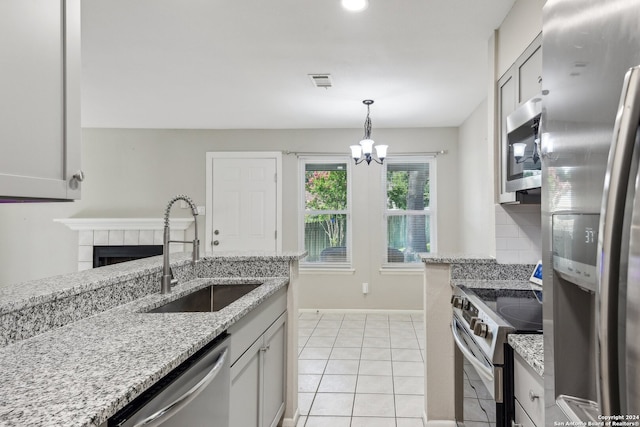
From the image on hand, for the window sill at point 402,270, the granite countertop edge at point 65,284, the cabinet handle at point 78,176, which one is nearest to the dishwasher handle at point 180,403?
the granite countertop edge at point 65,284

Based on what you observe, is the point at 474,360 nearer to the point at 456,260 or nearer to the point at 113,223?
the point at 456,260

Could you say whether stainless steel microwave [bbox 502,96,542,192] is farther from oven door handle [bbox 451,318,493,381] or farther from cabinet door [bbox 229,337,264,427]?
cabinet door [bbox 229,337,264,427]

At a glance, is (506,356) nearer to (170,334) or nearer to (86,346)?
(170,334)

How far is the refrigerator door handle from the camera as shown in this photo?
468 millimetres

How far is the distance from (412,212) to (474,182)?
1.08m

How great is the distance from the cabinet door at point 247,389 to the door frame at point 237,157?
134 inches

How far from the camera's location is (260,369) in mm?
1800

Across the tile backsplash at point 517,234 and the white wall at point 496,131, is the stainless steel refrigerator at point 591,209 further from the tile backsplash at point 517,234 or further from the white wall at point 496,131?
the tile backsplash at point 517,234

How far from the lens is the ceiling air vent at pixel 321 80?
3260 mm

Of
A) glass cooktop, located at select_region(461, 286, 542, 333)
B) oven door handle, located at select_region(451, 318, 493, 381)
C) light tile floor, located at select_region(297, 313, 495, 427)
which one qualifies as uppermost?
glass cooktop, located at select_region(461, 286, 542, 333)

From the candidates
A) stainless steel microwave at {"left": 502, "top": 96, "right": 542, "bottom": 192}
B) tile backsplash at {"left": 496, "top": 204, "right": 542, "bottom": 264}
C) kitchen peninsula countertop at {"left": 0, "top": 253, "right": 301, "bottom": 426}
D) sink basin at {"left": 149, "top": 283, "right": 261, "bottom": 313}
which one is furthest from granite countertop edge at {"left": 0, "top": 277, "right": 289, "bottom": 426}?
tile backsplash at {"left": 496, "top": 204, "right": 542, "bottom": 264}

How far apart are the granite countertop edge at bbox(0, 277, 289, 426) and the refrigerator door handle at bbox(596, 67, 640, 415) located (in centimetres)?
82

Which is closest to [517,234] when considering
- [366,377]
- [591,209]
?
[366,377]

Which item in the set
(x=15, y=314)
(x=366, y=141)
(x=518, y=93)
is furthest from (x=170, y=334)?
(x=366, y=141)
